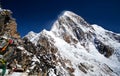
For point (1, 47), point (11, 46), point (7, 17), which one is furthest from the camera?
point (7, 17)

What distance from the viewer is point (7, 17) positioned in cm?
6425

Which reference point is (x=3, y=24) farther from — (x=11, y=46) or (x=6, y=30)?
(x=11, y=46)

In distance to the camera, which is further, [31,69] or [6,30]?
[6,30]

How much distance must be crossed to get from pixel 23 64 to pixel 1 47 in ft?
41.6

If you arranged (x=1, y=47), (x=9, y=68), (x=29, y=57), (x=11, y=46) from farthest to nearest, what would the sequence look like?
1. (x=29, y=57)
2. (x=11, y=46)
3. (x=9, y=68)
4. (x=1, y=47)

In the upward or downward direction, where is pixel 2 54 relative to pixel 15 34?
downward

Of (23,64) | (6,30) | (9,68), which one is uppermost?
(6,30)

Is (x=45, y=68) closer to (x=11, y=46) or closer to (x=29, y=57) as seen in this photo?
(x=29, y=57)

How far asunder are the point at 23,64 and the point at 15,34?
10501 mm

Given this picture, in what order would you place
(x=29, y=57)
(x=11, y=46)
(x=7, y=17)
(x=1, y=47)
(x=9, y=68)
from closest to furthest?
(x=1, y=47) → (x=9, y=68) → (x=11, y=46) → (x=29, y=57) → (x=7, y=17)

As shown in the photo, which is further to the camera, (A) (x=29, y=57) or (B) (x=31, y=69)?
(A) (x=29, y=57)

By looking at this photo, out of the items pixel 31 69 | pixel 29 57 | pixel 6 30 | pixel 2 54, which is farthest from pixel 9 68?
pixel 6 30

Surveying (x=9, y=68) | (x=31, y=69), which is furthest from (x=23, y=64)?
(x=9, y=68)

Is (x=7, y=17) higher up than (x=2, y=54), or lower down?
higher up
